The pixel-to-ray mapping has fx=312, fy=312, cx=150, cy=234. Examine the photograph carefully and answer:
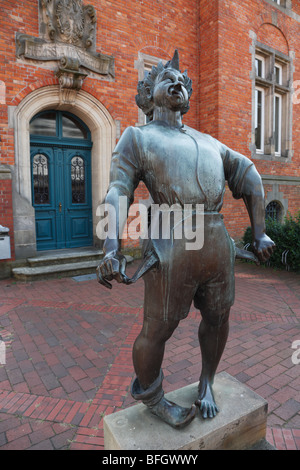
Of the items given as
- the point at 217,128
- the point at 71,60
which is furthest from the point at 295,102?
the point at 71,60

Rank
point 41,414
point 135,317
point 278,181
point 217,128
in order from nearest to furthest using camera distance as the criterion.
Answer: point 41,414 → point 135,317 → point 217,128 → point 278,181

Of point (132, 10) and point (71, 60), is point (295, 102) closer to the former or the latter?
point (132, 10)

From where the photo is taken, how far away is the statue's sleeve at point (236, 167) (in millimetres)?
1904

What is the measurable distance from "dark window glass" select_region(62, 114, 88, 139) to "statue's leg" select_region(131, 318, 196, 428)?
6.47 m

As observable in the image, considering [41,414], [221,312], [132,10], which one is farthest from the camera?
[132,10]

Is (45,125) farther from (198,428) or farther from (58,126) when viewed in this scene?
(198,428)

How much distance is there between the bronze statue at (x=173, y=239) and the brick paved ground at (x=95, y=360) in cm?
89

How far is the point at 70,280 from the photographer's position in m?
6.16

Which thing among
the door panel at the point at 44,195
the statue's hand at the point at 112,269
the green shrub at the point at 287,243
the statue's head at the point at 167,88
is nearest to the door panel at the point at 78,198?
the door panel at the point at 44,195

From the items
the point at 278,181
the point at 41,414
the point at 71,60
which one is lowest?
the point at 41,414

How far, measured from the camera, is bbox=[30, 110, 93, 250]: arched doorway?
685 cm

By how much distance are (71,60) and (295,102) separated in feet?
25.2

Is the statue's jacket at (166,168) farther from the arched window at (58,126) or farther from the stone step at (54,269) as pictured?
the arched window at (58,126)

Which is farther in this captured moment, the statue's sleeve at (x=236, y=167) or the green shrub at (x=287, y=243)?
the green shrub at (x=287, y=243)
